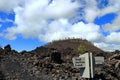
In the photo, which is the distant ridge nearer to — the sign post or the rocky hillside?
the rocky hillside

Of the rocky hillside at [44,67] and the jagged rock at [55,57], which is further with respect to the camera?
the jagged rock at [55,57]

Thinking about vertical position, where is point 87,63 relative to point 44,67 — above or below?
below

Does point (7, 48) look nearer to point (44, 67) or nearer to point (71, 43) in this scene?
point (44, 67)

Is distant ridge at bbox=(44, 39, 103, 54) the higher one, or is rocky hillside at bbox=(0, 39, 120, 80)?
distant ridge at bbox=(44, 39, 103, 54)

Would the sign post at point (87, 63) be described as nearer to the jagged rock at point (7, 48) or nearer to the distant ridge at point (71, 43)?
the jagged rock at point (7, 48)

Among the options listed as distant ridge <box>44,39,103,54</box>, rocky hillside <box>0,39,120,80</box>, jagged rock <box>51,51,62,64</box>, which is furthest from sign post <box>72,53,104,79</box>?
distant ridge <box>44,39,103,54</box>

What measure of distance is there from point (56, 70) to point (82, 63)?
863cm

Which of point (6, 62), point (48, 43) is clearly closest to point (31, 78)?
point (6, 62)

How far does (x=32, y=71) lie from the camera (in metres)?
21.4

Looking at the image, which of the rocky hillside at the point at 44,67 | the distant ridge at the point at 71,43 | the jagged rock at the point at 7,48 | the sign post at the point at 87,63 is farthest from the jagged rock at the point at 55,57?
the distant ridge at the point at 71,43

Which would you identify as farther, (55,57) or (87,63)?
(55,57)

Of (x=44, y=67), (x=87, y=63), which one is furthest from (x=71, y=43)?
(x=87, y=63)

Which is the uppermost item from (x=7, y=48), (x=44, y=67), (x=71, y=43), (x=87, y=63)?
(x=71, y=43)

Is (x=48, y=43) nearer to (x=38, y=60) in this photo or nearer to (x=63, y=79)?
(x=38, y=60)
